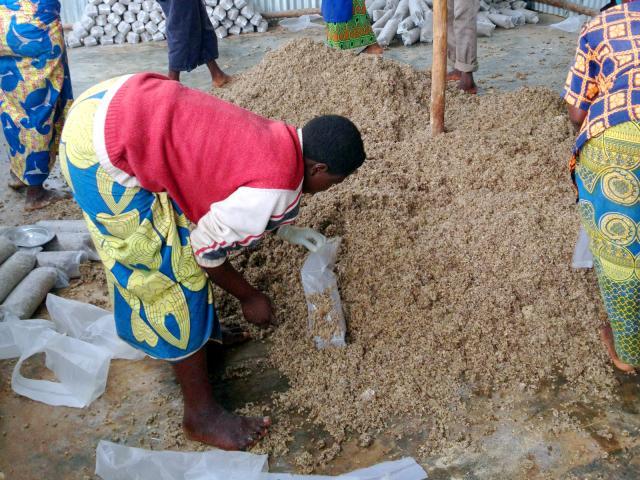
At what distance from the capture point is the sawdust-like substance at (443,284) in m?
2.11

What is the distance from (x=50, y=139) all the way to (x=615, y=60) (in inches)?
115

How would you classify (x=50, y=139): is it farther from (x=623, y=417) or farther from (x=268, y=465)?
(x=623, y=417)

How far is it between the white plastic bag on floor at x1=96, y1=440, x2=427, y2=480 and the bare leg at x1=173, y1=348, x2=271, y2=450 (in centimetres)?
6

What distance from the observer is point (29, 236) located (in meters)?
3.01

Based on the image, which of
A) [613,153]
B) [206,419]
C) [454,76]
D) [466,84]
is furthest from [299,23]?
[206,419]

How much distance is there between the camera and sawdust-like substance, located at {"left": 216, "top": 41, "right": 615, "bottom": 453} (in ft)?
6.91

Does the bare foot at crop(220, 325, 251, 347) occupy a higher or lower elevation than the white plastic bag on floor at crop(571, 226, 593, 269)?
lower

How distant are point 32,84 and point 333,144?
237 cm

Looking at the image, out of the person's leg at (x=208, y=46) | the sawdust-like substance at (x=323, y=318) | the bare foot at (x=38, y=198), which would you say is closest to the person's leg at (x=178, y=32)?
the person's leg at (x=208, y=46)

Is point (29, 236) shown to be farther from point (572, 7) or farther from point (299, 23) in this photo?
point (572, 7)

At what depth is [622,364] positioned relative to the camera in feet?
7.02

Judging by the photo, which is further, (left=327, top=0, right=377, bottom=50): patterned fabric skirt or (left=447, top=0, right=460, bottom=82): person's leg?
(left=327, top=0, right=377, bottom=50): patterned fabric skirt

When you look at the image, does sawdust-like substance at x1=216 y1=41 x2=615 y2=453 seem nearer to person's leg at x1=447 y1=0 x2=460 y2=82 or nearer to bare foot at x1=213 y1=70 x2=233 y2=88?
person's leg at x1=447 y1=0 x2=460 y2=82

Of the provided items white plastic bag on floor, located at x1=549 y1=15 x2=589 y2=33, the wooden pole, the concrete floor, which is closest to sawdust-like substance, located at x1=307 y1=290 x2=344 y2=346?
the concrete floor
